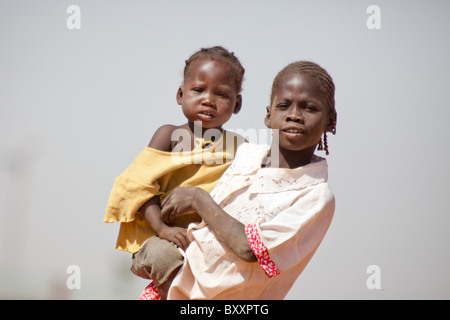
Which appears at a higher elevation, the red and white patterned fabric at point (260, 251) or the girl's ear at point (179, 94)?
the girl's ear at point (179, 94)

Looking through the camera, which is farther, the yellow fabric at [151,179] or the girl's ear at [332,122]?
the yellow fabric at [151,179]

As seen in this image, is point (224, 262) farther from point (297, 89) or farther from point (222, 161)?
point (297, 89)

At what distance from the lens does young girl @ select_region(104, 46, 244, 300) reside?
3123mm

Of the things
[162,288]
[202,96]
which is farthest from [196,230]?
[202,96]

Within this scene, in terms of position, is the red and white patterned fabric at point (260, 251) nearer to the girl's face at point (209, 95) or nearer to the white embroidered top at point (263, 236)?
the white embroidered top at point (263, 236)

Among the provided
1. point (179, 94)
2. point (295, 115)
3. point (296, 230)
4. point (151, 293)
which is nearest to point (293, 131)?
point (295, 115)

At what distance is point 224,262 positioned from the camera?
280cm

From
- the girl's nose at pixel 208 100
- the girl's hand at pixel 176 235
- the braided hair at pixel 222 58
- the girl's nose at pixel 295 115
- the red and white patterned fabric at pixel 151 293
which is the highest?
the braided hair at pixel 222 58

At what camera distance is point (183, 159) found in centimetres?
319

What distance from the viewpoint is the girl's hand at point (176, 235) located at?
9.60 ft

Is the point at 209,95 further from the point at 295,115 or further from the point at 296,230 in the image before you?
the point at 296,230

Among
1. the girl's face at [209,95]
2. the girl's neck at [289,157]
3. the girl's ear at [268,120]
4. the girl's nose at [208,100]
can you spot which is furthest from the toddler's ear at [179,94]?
the girl's neck at [289,157]

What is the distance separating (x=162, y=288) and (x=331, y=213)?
3.06 ft

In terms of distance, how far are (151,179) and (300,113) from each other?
34.8 inches
